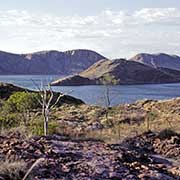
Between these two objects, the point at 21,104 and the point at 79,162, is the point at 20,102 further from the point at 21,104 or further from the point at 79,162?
the point at 79,162

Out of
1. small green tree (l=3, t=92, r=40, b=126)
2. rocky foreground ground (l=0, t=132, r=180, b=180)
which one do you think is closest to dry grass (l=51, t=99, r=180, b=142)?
small green tree (l=3, t=92, r=40, b=126)

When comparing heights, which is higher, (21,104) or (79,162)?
(21,104)

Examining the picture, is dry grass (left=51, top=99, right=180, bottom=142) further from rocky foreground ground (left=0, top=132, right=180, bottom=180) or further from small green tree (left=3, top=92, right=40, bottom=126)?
rocky foreground ground (left=0, top=132, right=180, bottom=180)

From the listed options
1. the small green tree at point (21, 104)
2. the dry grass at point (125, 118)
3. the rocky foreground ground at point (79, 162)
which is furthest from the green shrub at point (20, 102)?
the rocky foreground ground at point (79, 162)

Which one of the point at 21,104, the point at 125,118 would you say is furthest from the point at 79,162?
the point at 125,118

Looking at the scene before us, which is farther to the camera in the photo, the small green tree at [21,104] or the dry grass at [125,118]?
the small green tree at [21,104]

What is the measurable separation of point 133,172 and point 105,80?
30.4 m

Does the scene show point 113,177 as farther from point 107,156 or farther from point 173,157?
point 173,157

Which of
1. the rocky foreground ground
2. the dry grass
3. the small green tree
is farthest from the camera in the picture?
the small green tree

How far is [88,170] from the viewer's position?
11.5 meters

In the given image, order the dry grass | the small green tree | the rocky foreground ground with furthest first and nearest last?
1. the small green tree
2. the dry grass
3. the rocky foreground ground

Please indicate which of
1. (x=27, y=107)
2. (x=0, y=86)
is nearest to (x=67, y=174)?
(x=27, y=107)

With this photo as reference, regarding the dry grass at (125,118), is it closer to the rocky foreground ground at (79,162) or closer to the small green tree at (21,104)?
the small green tree at (21,104)

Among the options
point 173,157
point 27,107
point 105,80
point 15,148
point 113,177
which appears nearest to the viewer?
point 113,177
